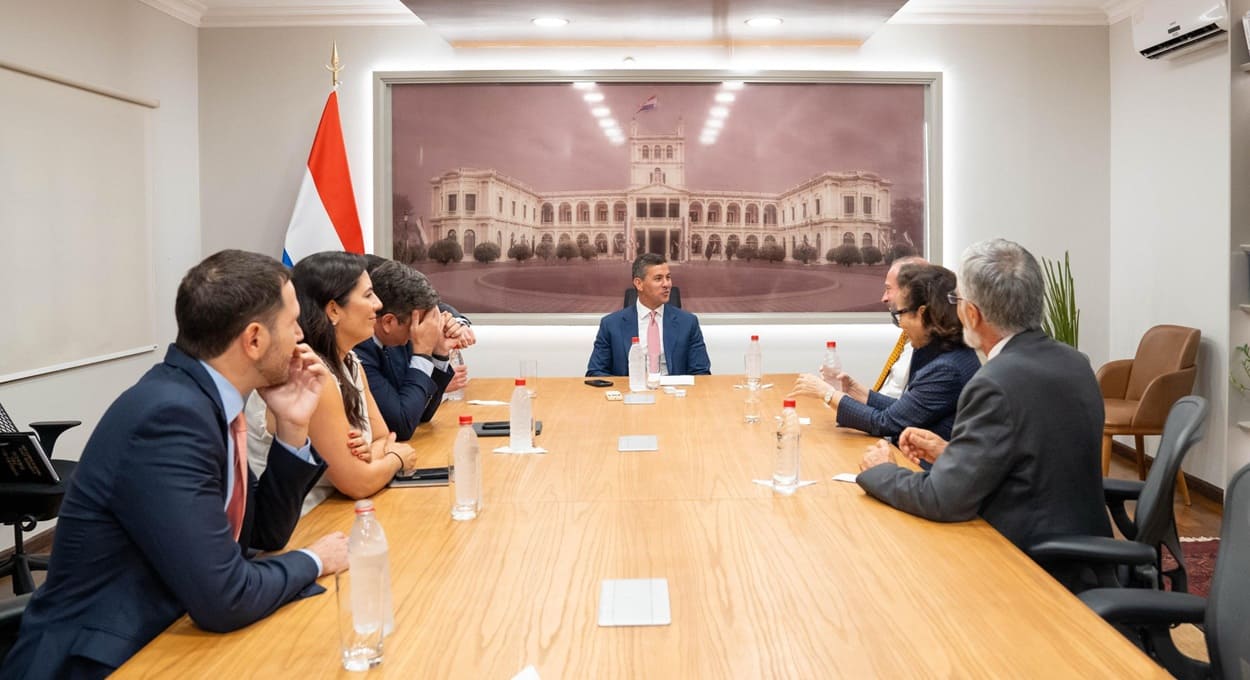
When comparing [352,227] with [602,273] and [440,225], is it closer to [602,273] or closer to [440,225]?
[440,225]

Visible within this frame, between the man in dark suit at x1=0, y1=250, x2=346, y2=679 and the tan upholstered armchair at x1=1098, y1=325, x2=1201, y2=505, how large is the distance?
4.19 meters

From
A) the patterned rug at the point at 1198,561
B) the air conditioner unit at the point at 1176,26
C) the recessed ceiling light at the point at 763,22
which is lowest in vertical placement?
the patterned rug at the point at 1198,561

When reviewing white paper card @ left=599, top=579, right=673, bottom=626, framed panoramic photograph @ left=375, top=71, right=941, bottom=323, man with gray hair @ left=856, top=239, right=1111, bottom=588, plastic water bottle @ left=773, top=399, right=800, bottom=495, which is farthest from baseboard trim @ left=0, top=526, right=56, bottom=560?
man with gray hair @ left=856, top=239, right=1111, bottom=588

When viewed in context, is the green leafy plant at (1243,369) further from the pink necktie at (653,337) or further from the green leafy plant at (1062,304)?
the pink necktie at (653,337)

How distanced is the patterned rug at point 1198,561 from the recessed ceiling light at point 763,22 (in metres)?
3.40

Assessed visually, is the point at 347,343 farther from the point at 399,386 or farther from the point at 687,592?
the point at 687,592

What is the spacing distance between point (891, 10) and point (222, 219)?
4.26 m

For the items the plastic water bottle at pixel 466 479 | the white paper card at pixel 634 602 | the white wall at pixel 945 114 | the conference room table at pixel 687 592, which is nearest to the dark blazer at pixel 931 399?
the conference room table at pixel 687 592

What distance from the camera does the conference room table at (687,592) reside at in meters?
1.50

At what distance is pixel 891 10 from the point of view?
18.0ft

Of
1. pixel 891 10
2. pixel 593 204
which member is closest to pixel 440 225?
pixel 593 204

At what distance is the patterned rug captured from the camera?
394 centimetres

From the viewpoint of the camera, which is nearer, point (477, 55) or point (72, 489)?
point (72, 489)

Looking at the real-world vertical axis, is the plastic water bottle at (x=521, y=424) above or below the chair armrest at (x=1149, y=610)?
above
